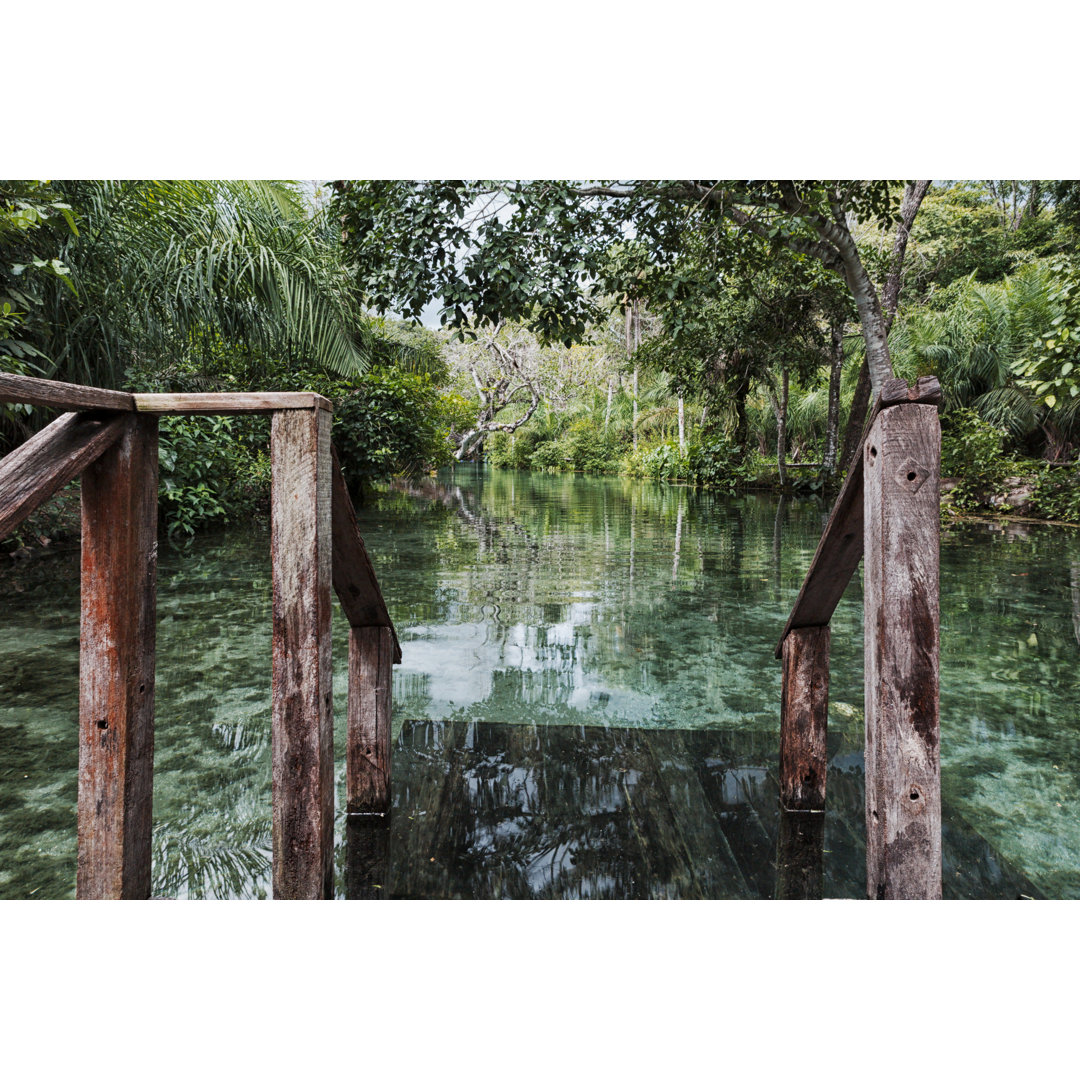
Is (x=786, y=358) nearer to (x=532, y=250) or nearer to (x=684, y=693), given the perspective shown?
(x=532, y=250)

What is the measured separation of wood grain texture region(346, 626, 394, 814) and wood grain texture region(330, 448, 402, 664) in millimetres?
73

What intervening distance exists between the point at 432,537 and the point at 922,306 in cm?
1280

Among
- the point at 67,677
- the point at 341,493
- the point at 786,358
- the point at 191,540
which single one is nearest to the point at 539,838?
the point at 341,493

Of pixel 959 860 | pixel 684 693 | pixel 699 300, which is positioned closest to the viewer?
pixel 959 860

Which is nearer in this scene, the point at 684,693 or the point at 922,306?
the point at 684,693

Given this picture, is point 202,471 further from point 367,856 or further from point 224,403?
point 224,403

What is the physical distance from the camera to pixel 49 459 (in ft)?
5.31

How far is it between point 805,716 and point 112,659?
224cm

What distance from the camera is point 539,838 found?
260 centimetres

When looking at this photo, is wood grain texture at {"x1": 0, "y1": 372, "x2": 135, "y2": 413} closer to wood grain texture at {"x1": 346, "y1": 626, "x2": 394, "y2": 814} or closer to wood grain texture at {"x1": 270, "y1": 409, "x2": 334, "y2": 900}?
wood grain texture at {"x1": 270, "y1": 409, "x2": 334, "y2": 900}

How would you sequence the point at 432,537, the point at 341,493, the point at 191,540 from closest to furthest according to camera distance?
the point at 341,493 → the point at 191,540 → the point at 432,537

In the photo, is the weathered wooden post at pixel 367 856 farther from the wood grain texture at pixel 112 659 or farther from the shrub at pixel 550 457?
the shrub at pixel 550 457

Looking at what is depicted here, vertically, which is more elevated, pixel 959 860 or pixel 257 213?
pixel 257 213

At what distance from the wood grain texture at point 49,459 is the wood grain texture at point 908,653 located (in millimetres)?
1788
